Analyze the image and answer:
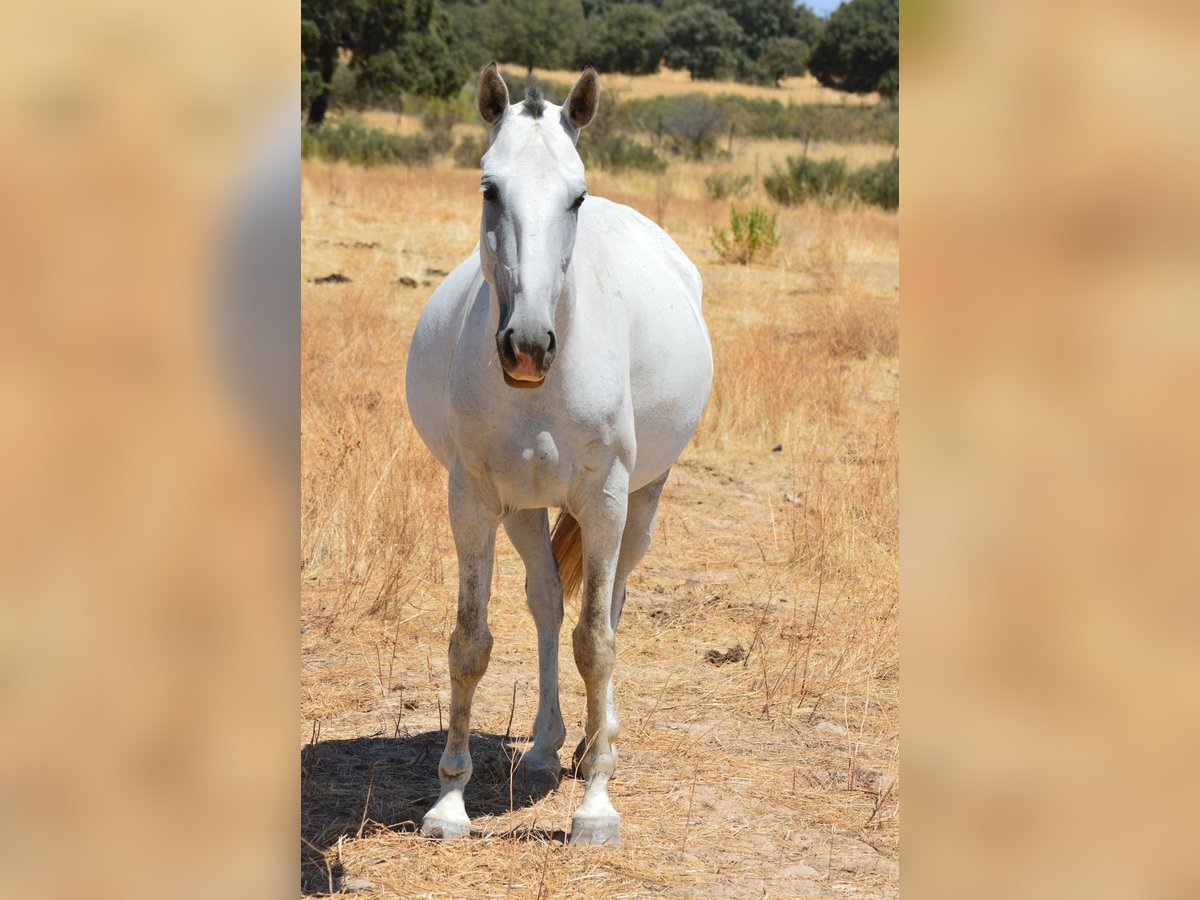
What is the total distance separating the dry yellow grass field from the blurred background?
1857 mm

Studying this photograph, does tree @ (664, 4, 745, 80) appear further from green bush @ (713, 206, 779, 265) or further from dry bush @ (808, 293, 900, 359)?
dry bush @ (808, 293, 900, 359)

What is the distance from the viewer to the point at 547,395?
122 inches

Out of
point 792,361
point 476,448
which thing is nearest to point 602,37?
point 792,361

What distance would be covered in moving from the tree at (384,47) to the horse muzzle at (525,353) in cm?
Result: 2908

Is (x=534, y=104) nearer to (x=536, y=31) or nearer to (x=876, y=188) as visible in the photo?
(x=876, y=188)

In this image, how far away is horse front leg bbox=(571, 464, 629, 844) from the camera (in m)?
3.30

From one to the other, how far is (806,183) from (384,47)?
17.0 meters

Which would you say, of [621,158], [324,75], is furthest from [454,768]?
[324,75]

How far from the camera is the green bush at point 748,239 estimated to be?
13141mm
